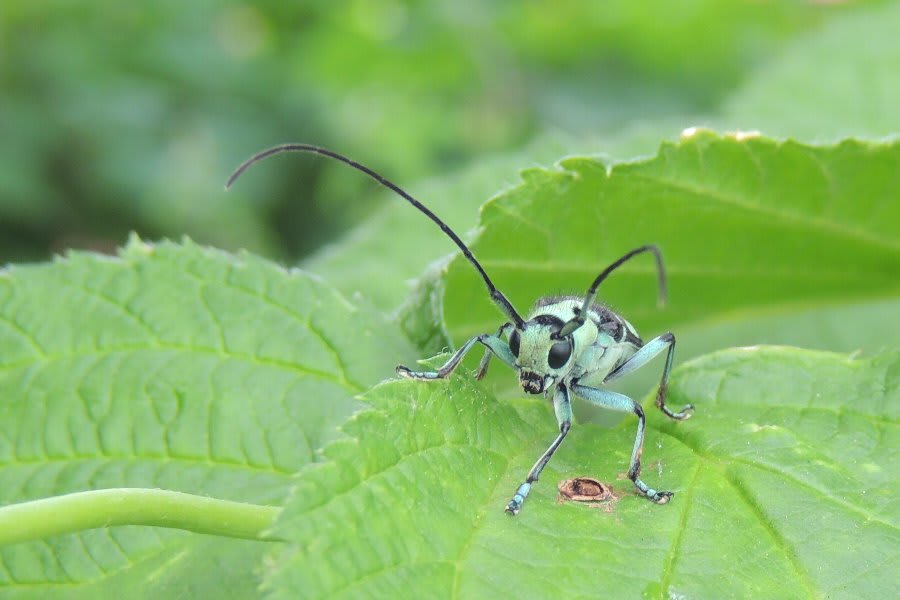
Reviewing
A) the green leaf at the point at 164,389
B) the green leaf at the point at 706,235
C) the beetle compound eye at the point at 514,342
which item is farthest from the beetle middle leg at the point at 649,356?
the green leaf at the point at 164,389

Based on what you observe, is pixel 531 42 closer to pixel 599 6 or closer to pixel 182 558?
pixel 599 6

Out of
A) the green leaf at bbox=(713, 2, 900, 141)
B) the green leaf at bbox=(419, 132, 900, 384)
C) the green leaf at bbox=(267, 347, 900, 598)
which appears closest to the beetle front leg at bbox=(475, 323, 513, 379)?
the green leaf at bbox=(419, 132, 900, 384)

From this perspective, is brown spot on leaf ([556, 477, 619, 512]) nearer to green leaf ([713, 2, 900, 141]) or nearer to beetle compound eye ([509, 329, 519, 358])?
beetle compound eye ([509, 329, 519, 358])

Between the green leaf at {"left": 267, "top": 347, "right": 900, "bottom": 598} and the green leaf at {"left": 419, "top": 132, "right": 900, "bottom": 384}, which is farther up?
the green leaf at {"left": 419, "top": 132, "right": 900, "bottom": 384}

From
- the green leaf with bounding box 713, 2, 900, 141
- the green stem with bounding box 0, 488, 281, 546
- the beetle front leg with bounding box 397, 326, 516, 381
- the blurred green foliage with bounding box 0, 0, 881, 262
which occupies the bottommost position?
the green stem with bounding box 0, 488, 281, 546

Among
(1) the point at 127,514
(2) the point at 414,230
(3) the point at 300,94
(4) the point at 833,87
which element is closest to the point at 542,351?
(1) the point at 127,514

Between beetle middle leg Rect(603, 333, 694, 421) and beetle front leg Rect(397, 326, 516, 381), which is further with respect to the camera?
beetle middle leg Rect(603, 333, 694, 421)

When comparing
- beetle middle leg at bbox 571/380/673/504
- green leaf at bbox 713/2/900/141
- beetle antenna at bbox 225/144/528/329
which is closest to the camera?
beetle middle leg at bbox 571/380/673/504

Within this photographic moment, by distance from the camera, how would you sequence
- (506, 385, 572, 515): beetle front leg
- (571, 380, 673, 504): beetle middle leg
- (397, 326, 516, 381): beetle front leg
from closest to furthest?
1. (506, 385, 572, 515): beetle front leg
2. (571, 380, 673, 504): beetle middle leg
3. (397, 326, 516, 381): beetle front leg
